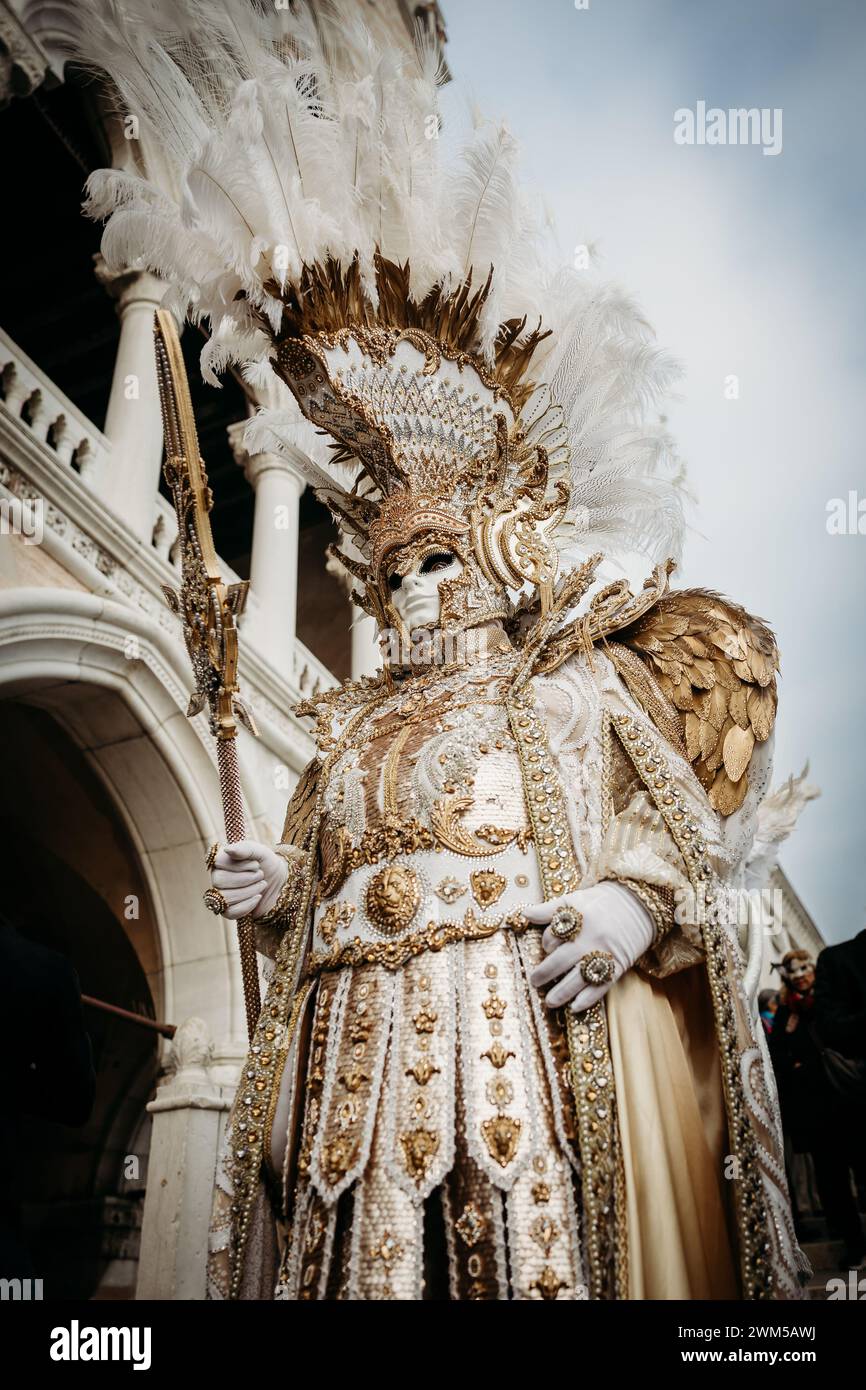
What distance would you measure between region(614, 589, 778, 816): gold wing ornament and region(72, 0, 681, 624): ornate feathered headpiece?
34cm

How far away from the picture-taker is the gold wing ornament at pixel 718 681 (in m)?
2.09

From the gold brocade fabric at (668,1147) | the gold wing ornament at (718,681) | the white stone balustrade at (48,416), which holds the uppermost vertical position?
the white stone balustrade at (48,416)

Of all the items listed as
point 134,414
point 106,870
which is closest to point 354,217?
point 134,414

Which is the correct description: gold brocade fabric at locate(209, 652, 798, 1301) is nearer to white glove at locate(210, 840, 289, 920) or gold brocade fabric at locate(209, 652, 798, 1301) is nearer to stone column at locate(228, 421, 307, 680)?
white glove at locate(210, 840, 289, 920)

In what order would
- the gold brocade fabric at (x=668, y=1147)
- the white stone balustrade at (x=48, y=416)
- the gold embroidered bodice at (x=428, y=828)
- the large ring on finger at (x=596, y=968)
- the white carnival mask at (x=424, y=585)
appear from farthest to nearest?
the white stone balustrade at (x=48, y=416) < the white carnival mask at (x=424, y=585) < the gold embroidered bodice at (x=428, y=828) < the large ring on finger at (x=596, y=968) < the gold brocade fabric at (x=668, y=1147)

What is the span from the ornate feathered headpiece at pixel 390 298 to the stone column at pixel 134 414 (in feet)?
9.38

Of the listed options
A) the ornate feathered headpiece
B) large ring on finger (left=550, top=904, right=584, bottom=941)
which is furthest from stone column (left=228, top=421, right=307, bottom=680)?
large ring on finger (left=550, top=904, right=584, bottom=941)

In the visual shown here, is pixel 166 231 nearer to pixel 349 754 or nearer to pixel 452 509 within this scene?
pixel 452 509

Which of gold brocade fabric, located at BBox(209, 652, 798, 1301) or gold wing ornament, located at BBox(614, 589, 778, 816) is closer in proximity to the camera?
gold brocade fabric, located at BBox(209, 652, 798, 1301)

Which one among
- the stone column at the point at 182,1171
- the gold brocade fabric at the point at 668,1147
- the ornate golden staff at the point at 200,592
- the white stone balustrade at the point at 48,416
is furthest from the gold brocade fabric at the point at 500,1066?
the white stone balustrade at the point at 48,416

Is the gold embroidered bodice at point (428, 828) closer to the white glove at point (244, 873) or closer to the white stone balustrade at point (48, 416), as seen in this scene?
the white glove at point (244, 873)

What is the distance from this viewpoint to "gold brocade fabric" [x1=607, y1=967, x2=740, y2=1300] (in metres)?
1.57

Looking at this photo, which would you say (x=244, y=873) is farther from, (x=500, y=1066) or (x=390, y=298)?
(x=390, y=298)

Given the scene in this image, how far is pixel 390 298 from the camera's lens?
2.58m
